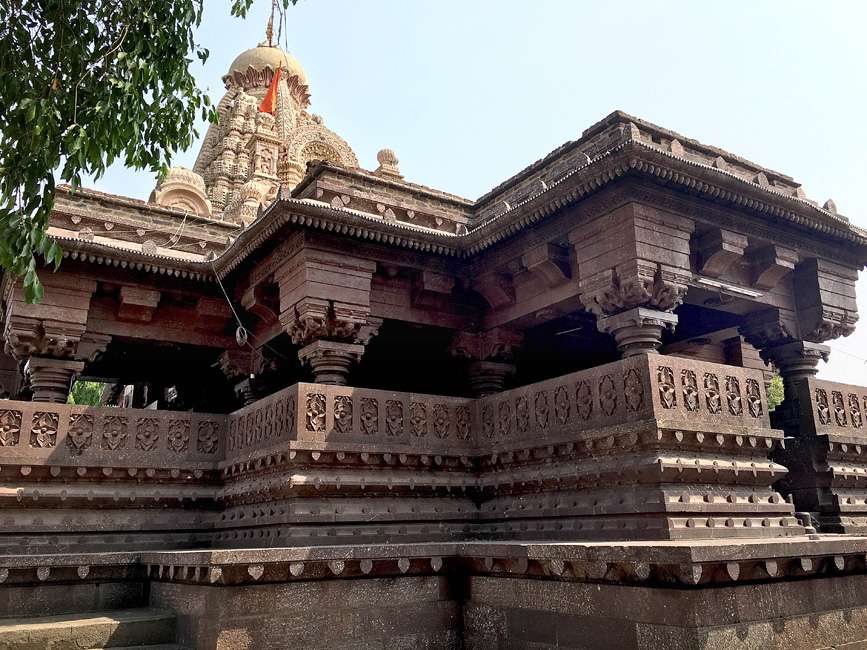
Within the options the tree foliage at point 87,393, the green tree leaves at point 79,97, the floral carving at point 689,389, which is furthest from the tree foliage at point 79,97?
the tree foliage at point 87,393

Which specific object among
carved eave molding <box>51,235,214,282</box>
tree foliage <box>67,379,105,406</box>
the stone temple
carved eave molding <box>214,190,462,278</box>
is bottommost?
the stone temple

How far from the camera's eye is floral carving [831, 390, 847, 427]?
35.3 feet

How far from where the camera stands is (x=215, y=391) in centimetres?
1606

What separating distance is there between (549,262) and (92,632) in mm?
6815

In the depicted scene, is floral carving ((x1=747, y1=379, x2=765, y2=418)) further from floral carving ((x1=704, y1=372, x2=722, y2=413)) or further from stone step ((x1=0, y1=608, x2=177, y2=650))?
stone step ((x1=0, y1=608, x2=177, y2=650))

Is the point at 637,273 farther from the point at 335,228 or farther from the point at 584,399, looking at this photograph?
the point at 335,228

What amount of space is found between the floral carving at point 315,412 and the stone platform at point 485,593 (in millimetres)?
2449

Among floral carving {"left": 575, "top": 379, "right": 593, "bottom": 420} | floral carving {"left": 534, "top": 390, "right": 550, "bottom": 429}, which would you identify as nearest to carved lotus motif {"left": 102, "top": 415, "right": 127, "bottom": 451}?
floral carving {"left": 534, "top": 390, "right": 550, "bottom": 429}

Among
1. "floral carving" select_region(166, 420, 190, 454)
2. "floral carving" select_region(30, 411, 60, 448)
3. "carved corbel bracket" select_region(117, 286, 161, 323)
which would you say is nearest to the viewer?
"floral carving" select_region(30, 411, 60, 448)

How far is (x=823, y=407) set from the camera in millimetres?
10758

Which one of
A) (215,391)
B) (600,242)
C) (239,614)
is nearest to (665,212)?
(600,242)

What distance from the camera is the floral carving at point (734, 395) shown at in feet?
29.0

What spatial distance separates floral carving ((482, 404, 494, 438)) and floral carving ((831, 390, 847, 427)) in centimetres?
471

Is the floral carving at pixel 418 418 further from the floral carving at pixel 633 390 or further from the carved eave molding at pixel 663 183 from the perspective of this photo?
the floral carving at pixel 633 390
